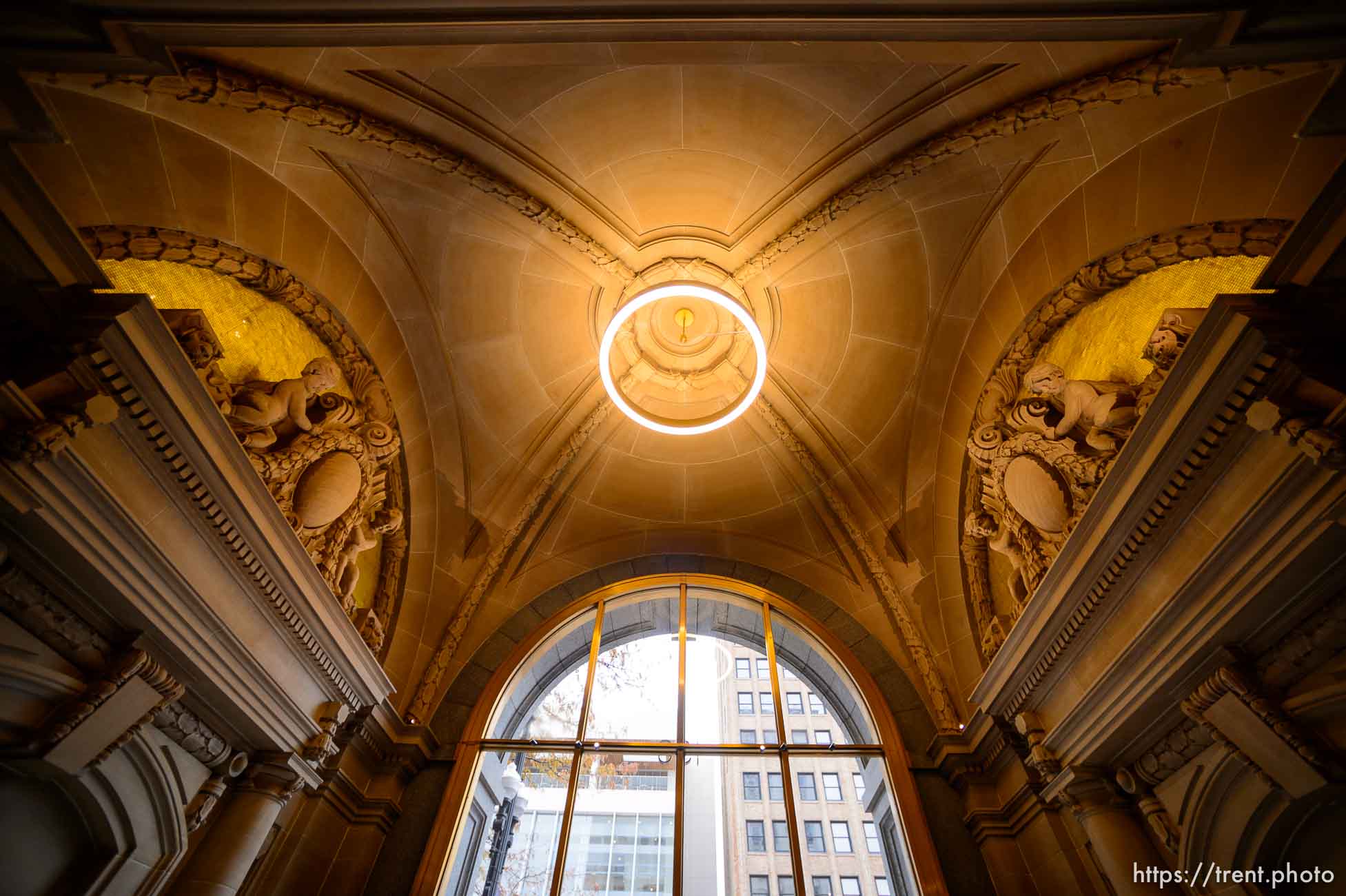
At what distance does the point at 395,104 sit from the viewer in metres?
4.95

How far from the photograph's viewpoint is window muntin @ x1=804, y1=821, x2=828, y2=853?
5.20 m

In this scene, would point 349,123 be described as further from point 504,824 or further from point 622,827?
point 622,827

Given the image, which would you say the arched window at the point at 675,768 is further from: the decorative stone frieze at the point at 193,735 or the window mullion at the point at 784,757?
the decorative stone frieze at the point at 193,735

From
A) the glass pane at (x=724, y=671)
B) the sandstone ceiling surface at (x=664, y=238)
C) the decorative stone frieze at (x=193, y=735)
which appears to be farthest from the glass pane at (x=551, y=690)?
the decorative stone frieze at (x=193, y=735)

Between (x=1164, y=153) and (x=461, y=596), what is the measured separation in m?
7.76

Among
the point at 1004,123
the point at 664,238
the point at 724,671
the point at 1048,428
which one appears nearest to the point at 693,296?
the point at 664,238

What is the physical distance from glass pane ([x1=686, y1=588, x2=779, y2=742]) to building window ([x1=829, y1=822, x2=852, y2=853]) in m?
0.89

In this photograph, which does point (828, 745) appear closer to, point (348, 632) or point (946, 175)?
point (348, 632)

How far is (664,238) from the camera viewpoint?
6.55m

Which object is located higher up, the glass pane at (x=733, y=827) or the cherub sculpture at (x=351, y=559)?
the cherub sculpture at (x=351, y=559)

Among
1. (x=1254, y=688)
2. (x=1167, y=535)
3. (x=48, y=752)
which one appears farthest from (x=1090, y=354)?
(x=48, y=752)

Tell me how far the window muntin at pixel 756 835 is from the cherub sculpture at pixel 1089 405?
4212 mm

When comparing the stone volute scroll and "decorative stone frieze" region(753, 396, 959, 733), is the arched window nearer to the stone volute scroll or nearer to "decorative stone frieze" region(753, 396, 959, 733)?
"decorative stone frieze" region(753, 396, 959, 733)

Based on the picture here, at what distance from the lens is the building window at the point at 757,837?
5.19 m
